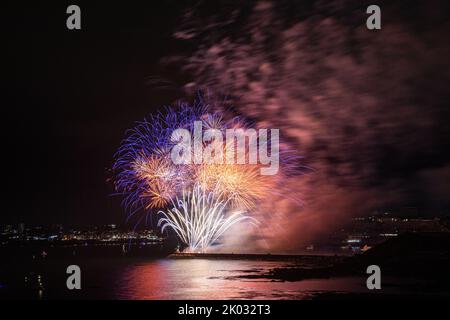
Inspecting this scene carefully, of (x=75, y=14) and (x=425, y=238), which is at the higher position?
(x=75, y=14)

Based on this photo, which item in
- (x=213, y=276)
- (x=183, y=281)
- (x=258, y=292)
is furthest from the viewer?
(x=213, y=276)

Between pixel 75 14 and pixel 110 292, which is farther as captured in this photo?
pixel 110 292

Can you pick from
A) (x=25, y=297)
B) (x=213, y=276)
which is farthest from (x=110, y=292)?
(x=213, y=276)

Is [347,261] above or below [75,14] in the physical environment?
below
